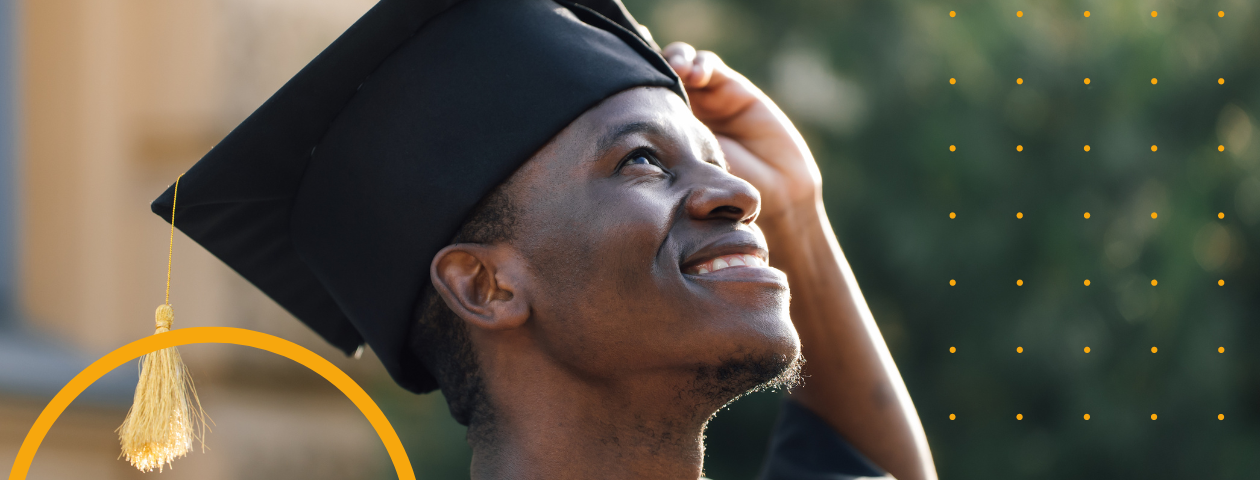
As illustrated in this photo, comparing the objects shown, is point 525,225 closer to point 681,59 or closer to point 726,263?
point 726,263

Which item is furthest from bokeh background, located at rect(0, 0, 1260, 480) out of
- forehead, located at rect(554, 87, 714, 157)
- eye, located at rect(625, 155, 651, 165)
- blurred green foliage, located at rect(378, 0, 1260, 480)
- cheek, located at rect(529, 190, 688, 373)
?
cheek, located at rect(529, 190, 688, 373)

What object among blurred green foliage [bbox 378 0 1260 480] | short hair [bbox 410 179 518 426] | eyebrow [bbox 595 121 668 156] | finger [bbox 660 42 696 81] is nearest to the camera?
eyebrow [bbox 595 121 668 156]

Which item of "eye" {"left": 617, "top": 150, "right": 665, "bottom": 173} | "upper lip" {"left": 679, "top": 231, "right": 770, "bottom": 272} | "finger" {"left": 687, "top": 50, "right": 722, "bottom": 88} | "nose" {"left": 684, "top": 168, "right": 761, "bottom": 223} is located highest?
"finger" {"left": 687, "top": 50, "right": 722, "bottom": 88}

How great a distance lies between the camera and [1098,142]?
367cm

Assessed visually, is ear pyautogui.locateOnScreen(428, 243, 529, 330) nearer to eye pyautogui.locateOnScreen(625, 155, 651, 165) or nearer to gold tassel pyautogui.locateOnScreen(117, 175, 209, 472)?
eye pyautogui.locateOnScreen(625, 155, 651, 165)

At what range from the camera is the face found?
6.34 ft

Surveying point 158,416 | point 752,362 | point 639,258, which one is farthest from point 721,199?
point 158,416

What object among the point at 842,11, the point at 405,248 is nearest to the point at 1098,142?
the point at 842,11

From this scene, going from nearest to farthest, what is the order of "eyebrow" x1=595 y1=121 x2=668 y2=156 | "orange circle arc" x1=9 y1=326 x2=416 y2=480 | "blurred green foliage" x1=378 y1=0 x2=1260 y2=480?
"orange circle arc" x1=9 y1=326 x2=416 y2=480, "eyebrow" x1=595 y1=121 x2=668 y2=156, "blurred green foliage" x1=378 y1=0 x2=1260 y2=480

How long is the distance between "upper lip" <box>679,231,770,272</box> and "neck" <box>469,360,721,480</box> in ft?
0.80

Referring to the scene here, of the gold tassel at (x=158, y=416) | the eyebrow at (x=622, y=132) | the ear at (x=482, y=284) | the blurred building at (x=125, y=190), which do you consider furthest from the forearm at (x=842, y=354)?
the blurred building at (x=125, y=190)

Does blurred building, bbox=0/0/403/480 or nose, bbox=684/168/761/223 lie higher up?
nose, bbox=684/168/761/223

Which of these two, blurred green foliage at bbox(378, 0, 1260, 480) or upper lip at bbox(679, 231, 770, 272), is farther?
blurred green foliage at bbox(378, 0, 1260, 480)

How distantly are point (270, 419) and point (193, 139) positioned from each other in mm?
1343
